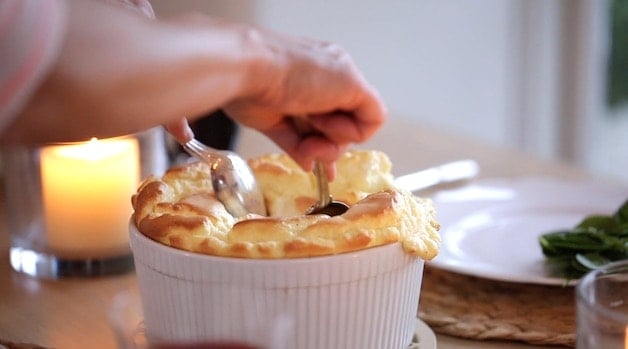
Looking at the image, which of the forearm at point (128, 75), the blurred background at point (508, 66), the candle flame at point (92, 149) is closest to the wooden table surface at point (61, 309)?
the candle flame at point (92, 149)

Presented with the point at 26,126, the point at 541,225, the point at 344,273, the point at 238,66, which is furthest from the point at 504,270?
the point at 26,126

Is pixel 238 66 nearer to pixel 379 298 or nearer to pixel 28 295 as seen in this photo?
pixel 379 298

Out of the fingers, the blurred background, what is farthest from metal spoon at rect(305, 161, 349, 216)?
the blurred background

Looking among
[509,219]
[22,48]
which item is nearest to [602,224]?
[509,219]

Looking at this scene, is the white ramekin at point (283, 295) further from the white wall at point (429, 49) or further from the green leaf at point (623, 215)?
the white wall at point (429, 49)

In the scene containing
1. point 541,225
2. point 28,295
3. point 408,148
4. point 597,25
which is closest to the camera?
point 28,295
